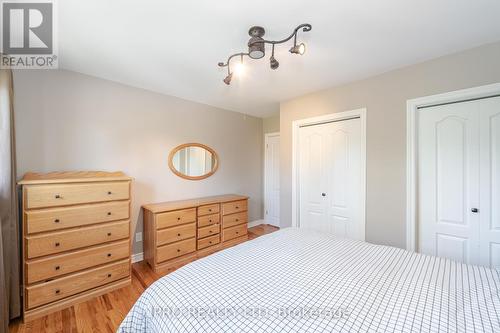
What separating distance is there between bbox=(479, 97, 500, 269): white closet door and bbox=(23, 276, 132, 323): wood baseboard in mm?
3471

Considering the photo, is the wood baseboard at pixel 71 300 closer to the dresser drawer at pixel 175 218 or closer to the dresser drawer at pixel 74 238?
the dresser drawer at pixel 74 238

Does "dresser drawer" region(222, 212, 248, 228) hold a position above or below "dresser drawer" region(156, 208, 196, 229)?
below

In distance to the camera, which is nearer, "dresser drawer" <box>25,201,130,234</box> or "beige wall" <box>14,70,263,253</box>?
"dresser drawer" <box>25,201,130,234</box>

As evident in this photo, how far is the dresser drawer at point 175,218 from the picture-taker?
8.48 ft

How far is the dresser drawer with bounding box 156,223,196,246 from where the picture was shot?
8.47 ft

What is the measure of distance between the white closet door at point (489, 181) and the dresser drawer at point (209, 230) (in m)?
2.89

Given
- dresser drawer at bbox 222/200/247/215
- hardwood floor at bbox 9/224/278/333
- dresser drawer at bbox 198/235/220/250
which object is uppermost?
dresser drawer at bbox 222/200/247/215

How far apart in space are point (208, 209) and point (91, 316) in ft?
5.31

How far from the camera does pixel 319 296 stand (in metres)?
1.04

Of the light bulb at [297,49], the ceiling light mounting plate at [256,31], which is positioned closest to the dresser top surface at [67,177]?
the ceiling light mounting plate at [256,31]

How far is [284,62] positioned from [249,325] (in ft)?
6.97

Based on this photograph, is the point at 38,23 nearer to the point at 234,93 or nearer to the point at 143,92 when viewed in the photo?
the point at 143,92

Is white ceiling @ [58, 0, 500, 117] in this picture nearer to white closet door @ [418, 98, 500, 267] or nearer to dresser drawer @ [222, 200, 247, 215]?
white closet door @ [418, 98, 500, 267]

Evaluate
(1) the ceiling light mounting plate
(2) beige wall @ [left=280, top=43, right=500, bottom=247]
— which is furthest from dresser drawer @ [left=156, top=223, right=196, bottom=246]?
(1) the ceiling light mounting plate
